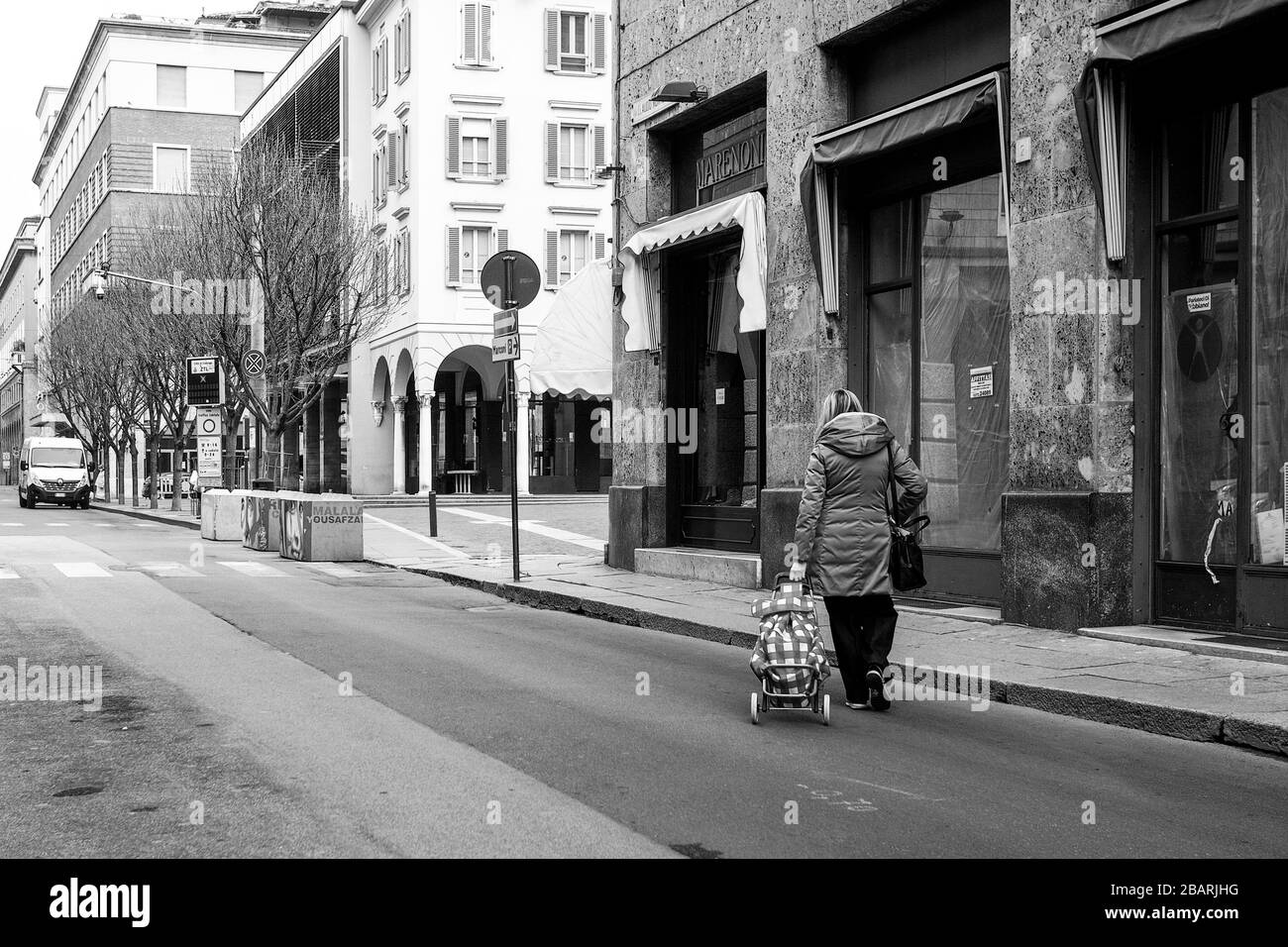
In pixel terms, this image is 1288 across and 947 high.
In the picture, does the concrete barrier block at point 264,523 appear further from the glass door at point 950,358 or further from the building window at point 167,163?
the building window at point 167,163

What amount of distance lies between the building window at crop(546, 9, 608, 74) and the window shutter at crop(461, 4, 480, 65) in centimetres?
236

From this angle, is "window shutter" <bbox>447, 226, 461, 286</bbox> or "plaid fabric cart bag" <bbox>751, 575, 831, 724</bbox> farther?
"window shutter" <bbox>447, 226, 461, 286</bbox>

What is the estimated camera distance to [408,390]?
4756 cm

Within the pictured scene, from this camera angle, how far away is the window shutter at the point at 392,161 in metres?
43.9

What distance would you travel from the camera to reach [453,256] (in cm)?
4244

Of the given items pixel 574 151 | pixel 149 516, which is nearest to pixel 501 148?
pixel 574 151

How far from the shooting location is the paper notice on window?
40.3ft

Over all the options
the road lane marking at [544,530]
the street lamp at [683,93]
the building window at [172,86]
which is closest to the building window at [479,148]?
the road lane marking at [544,530]

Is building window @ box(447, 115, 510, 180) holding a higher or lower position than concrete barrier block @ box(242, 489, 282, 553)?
higher

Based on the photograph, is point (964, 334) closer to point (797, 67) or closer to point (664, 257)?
point (797, 67)

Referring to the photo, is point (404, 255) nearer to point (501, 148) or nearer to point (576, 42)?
point (501, 148)

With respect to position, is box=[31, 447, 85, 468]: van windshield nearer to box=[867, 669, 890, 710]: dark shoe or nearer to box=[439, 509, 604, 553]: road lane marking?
box=[439, 509, 604, 553]: road lane marking

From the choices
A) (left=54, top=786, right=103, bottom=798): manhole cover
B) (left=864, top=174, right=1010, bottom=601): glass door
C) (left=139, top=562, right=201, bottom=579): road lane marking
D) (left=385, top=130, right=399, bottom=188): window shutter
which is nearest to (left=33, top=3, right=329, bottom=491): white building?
(left=385, top=130, right=399, bottom=188): window shutter
